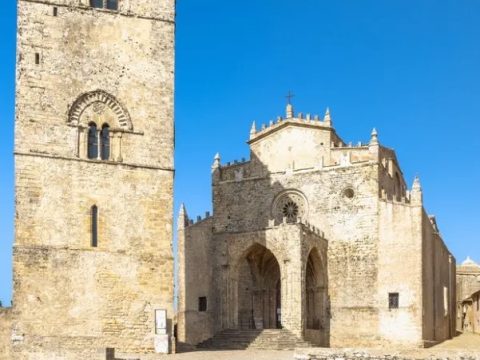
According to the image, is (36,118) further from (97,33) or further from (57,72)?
(97,33)

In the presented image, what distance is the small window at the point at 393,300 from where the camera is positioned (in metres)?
35.6

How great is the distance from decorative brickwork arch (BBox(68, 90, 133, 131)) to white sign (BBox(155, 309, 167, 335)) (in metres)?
6.75

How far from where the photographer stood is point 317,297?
123 feet

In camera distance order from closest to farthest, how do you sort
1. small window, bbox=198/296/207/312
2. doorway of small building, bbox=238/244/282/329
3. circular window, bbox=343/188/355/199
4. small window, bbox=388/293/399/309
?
small window, bbox=388/293/399/309, small window, bbox=198/296/207/312, circular window, bbox=343/188/355/199, doorway of small building, bbox=238/244/282/329

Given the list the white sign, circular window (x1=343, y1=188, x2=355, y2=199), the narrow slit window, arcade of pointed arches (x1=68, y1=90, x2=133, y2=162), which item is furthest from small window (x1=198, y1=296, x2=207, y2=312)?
arcade of pointed arches (x1=68, y1=90, x2=133, y2=162)

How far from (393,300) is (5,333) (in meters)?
18.0

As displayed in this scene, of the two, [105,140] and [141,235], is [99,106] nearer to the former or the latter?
[105,140]

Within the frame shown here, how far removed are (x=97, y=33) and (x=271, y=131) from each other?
14685mm

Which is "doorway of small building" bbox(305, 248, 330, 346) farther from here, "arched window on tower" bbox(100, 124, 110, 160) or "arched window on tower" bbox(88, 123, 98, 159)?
"arched window on tower" bbox(88, 123, 98, 159)

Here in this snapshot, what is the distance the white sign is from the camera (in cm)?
2742

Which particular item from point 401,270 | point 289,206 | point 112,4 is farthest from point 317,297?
point 112,4

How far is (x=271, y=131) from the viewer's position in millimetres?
40906

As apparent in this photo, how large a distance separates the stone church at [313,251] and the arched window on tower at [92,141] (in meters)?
9.38

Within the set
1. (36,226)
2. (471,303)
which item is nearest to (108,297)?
(36,226)
